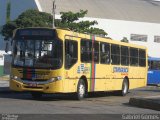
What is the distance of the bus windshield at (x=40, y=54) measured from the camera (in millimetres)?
20344

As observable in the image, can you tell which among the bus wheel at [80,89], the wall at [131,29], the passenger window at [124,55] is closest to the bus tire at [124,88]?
the passenger window at [124,55]

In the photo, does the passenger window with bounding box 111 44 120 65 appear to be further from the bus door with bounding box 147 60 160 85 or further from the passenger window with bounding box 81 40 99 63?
the bus door with bounding box 147 60 160 85

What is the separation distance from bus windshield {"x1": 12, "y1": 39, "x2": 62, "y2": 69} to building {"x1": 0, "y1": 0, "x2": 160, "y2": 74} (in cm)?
6387

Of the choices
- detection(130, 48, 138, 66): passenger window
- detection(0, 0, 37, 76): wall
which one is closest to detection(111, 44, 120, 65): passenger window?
detection(130, 48, 138, 66): passenger window

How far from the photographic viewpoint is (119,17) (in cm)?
9175

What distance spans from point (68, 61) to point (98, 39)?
3224 mm

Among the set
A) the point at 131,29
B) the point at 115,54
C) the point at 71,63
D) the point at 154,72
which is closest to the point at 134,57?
the point at 115,54

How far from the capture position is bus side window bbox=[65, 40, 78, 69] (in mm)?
20703

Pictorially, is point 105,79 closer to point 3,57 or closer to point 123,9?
point 3,57

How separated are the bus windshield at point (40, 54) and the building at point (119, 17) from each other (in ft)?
210

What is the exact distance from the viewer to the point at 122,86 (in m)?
26.7

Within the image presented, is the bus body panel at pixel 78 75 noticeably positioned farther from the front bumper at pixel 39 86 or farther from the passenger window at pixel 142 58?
the passenger window at pixel 142 58

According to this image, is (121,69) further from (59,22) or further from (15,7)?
(15,7)

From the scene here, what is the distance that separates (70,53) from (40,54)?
1.22 meters
